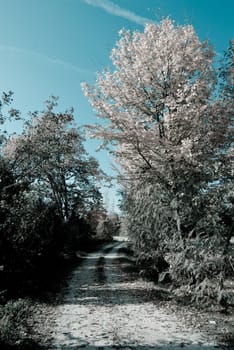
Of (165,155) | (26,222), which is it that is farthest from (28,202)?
(165,155)

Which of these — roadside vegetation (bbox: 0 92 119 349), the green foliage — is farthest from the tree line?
the green foliage

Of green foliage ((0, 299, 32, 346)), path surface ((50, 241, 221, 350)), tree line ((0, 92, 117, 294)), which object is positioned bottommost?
path surface ((50, 241, 221, 350))

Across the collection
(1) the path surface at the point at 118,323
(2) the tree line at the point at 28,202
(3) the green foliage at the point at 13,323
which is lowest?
(1) the path surface at the point at 118,323

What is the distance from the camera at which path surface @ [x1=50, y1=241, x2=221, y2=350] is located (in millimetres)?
5480

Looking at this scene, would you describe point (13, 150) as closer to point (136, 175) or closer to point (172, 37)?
point (136, 175)

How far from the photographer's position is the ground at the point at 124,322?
5.54 metres

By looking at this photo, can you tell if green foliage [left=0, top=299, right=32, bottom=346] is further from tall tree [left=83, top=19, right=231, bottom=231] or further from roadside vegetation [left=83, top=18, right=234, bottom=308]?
tall tree [left=83, top=19, right=231, bottom=231]

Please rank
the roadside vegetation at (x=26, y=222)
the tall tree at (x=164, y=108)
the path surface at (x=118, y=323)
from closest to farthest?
1. the path surface at (x=118, y=323)
2. the roadside vegetation at (x=26, y=222)
3. the tall tree at (x=164, y=108)

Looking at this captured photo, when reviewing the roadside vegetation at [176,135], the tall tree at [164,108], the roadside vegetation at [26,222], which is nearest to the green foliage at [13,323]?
the roadside vegetation at [26,222]

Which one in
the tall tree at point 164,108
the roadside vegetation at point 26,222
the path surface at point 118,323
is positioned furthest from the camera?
the tall tree at point 164,108

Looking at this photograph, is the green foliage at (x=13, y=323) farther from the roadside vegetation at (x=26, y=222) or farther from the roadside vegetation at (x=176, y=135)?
the roadside vegetation at (x=176, y=135)

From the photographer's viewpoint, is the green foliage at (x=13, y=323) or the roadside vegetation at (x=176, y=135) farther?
the roadside vegetation at (x=176, y=135)

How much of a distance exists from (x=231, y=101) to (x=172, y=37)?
2.96 m

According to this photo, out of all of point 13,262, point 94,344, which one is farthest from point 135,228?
point 94,344
